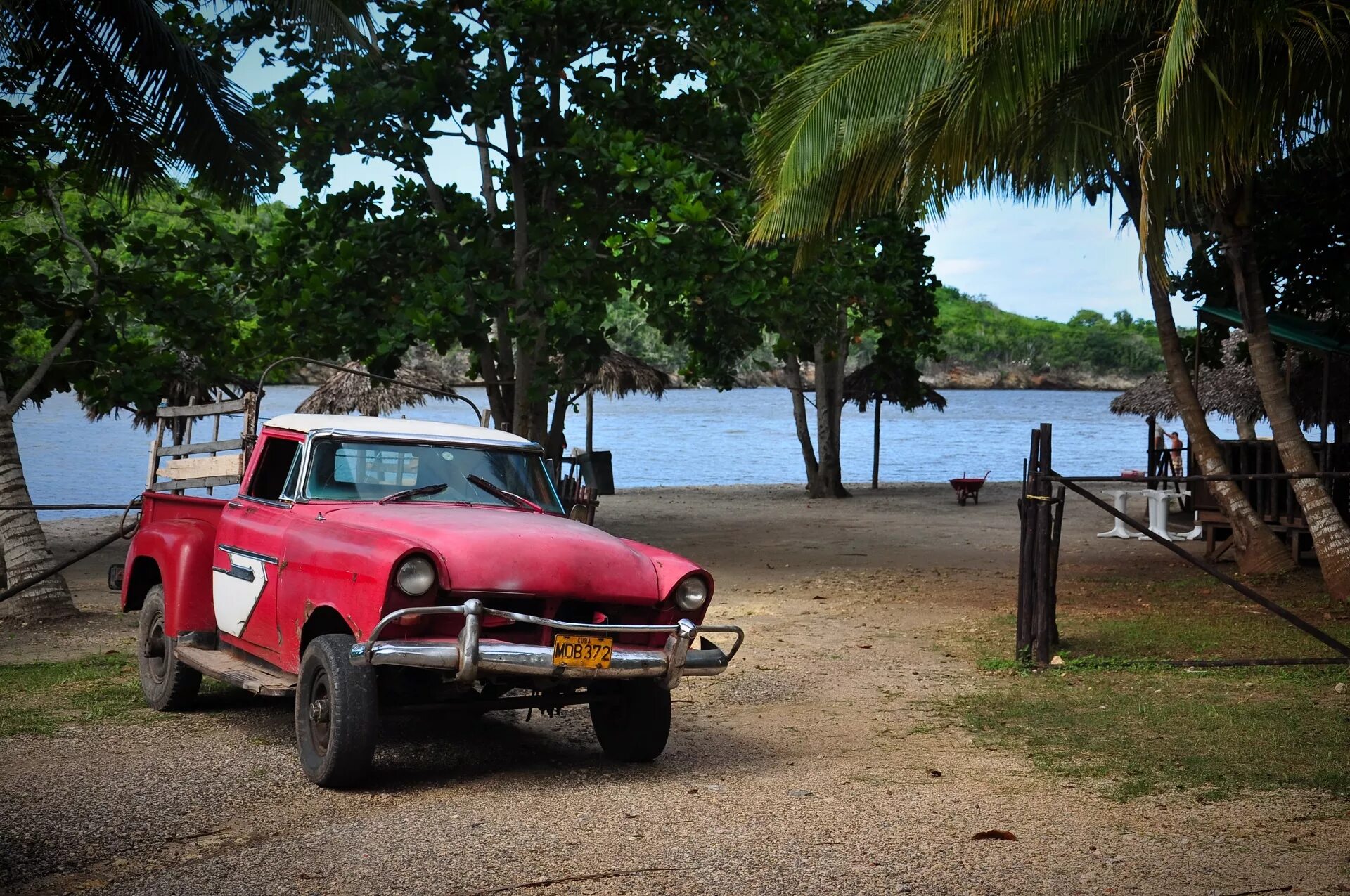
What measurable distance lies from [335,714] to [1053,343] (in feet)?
463

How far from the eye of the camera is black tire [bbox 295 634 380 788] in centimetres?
590

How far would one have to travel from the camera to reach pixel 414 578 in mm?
5867

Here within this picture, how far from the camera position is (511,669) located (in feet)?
19.1

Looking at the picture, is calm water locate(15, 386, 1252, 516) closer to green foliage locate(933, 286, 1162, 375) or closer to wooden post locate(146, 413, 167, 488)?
green foliage locate(933, 286, 1162, 375)

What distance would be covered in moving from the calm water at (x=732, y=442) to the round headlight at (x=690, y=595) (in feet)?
77.9

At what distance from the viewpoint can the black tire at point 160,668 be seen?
7773 mm

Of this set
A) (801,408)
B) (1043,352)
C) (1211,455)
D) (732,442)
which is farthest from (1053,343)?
(1211,455)

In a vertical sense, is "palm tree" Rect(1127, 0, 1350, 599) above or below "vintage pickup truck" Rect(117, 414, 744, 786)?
above

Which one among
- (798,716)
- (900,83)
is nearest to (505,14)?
(900,83)

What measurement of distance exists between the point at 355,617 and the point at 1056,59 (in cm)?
644

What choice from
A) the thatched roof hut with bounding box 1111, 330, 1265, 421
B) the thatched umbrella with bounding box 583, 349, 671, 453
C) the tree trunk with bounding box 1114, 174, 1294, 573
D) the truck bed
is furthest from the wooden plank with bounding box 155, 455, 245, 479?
the thatched roof hut with bounding box 1111, 330, 1265, 421

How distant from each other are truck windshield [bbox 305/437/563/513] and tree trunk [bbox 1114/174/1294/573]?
8.87m

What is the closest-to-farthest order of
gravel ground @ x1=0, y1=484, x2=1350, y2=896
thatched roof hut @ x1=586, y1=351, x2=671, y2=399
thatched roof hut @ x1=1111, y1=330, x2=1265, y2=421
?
gravel ground @ x1=0, y1=484, x2=1350, y2=896, thatched roof hut @ x1=1111, y1=330, x2=1265, y2=421, thatched roof hut @ x1=586, y1=351, x2=671, y2=399

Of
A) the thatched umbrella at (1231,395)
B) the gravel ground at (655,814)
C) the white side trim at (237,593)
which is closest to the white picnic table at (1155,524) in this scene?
the thatched umbrella at (1231,395)
